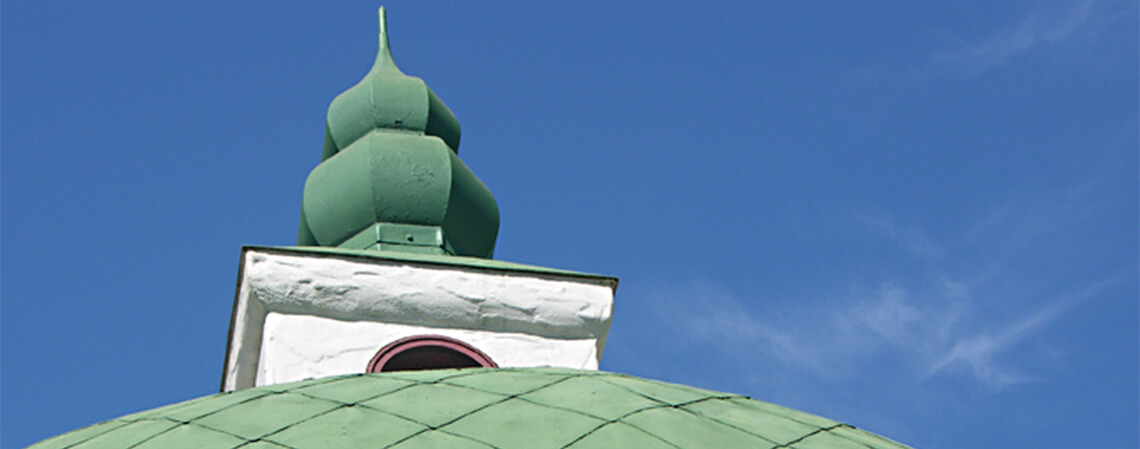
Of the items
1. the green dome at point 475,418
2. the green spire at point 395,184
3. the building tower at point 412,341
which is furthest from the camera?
the green spire at point 395,184

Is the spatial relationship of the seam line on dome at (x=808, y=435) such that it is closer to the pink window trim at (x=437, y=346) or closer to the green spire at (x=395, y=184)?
the pink window trim at (x=437, y=346)

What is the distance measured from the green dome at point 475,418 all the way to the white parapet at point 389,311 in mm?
2635

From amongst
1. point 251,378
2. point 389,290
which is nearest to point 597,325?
point 389,290

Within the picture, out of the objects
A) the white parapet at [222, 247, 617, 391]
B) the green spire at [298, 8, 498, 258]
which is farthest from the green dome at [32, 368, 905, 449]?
the green spire at [298, 8, 498, 258]

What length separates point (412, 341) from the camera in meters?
10.6

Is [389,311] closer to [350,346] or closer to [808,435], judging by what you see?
[350,346]

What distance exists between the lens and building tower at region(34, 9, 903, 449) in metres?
7.04

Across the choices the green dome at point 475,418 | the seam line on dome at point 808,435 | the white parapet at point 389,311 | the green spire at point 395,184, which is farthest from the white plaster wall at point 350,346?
the seam line on dome at point 808,435

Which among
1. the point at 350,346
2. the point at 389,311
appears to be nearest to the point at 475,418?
the point at 350,346

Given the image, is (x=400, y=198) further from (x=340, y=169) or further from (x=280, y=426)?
(x=280, y=426)

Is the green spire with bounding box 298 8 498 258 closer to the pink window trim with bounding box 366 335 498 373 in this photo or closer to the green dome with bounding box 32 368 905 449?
the pink window trim with bounding box 366 335 498 373

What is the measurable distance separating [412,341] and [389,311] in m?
0.21

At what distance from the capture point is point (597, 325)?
10.9 meters

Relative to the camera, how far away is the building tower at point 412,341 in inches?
277
